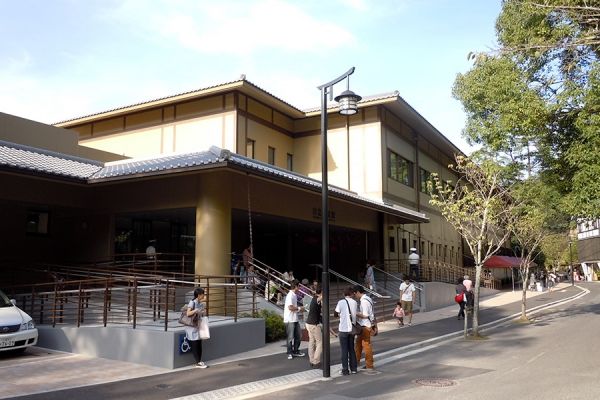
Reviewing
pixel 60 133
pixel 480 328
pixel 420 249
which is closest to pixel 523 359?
pixel 480 328

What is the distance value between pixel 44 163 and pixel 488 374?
1309 centimetres

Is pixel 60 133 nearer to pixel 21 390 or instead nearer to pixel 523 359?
pixel 21 390

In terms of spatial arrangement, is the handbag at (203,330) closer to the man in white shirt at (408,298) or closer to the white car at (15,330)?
the white car at (15,330)

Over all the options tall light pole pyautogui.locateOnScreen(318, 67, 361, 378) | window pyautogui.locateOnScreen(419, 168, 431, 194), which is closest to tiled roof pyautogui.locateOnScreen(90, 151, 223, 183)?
tall light pole pyautogui.locateOnScreen(318, 67, 361, 378)

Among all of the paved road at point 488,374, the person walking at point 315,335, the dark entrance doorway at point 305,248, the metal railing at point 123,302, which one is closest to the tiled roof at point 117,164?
the metal railing at point 123,302

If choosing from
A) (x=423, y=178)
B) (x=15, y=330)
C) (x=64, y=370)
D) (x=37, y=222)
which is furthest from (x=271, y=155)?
(x=64, y=370)

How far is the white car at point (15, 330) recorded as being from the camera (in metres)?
11.2

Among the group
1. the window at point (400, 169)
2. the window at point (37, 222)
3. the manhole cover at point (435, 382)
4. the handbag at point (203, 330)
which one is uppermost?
the window at point (400, 169)

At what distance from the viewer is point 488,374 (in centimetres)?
995

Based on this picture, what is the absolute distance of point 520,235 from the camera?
2234 cm

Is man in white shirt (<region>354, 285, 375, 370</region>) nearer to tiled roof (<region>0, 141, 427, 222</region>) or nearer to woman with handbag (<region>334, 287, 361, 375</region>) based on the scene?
woman with handbag (<region>334, 287, 361, 375</region>)

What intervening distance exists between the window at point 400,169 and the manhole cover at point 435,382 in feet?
60.7

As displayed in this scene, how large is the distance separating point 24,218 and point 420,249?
2152 cm

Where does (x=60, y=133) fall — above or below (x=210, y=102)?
below
